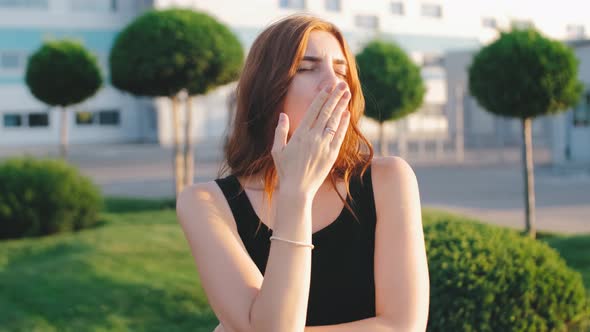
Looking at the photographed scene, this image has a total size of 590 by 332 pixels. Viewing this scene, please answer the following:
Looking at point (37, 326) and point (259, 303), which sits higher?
point (259, 303)

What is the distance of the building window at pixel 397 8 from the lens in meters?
48.4

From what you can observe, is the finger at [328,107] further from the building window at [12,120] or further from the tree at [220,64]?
the building window at [12,120]

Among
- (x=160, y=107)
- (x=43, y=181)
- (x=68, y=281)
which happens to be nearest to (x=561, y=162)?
(x=43, y=181)

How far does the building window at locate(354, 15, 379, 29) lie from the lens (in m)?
46.8

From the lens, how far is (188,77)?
472 inches

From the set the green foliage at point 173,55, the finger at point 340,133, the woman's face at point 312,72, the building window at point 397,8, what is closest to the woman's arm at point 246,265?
the finger at point 340,133

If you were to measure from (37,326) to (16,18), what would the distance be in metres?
→ 36.5

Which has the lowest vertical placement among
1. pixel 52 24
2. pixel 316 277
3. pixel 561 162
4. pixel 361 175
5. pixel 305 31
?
pixel 561 162

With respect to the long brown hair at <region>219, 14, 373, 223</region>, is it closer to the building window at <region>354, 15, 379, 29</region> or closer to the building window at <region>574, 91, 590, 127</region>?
the building window at <region>574, 91, 590, 127</region>

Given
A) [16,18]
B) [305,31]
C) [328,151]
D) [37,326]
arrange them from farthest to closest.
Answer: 1. [16,18]
2. [37,326]
3. [305,31]
4. [328,151]

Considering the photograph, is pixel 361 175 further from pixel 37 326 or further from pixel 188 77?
pixel 188 77

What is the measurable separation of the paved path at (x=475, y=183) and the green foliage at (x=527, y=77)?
216 cm

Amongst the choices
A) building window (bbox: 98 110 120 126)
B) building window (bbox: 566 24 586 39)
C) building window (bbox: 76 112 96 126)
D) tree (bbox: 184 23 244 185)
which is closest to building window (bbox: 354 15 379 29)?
building window (bbox: 566 24 586 39)

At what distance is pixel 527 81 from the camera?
980 cm
